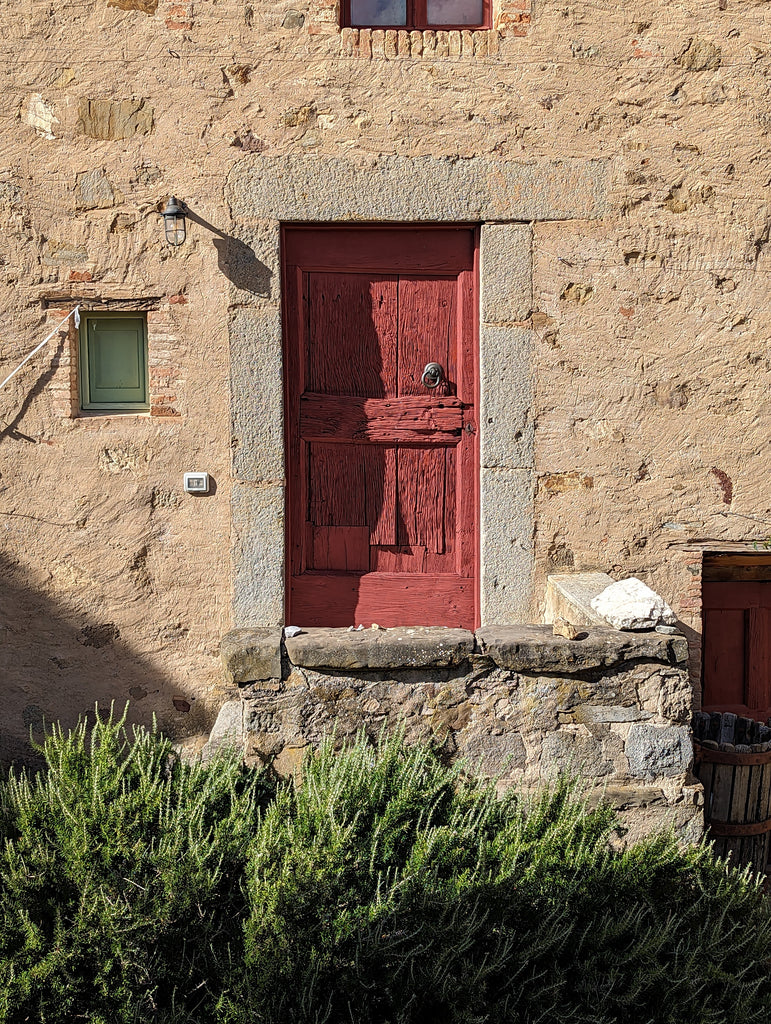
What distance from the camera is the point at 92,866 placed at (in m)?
2.76

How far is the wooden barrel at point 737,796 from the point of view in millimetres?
3836

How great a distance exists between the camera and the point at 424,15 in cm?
433

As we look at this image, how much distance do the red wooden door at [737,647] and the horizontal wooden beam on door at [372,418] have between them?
1.67 metres

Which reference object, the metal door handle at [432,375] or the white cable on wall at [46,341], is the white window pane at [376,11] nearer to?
the metal door handle at [432,375]

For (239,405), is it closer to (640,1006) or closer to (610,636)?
(610,636)

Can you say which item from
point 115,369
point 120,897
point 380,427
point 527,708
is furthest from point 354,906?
point 115,369

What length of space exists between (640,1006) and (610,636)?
1213 millimetres

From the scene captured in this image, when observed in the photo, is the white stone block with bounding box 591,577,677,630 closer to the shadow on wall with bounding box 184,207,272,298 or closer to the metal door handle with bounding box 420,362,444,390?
the metal door handle with bounding box 420,362,444,390

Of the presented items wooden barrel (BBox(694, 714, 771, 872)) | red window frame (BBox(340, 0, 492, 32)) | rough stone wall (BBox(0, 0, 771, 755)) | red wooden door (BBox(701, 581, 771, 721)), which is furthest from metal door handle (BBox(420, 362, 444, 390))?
wooden barrel (BBox(694, 714, 771, 872))

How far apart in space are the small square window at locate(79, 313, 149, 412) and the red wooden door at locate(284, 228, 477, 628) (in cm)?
72

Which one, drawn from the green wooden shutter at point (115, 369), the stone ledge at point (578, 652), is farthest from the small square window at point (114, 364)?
the stone ledge at point (578, 652)

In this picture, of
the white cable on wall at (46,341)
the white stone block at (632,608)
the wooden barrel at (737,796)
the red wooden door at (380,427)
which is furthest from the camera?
the red wooden door at (380,427)

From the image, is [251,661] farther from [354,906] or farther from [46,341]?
[46,341]

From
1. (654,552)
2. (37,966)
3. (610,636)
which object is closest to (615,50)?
(654,552)
